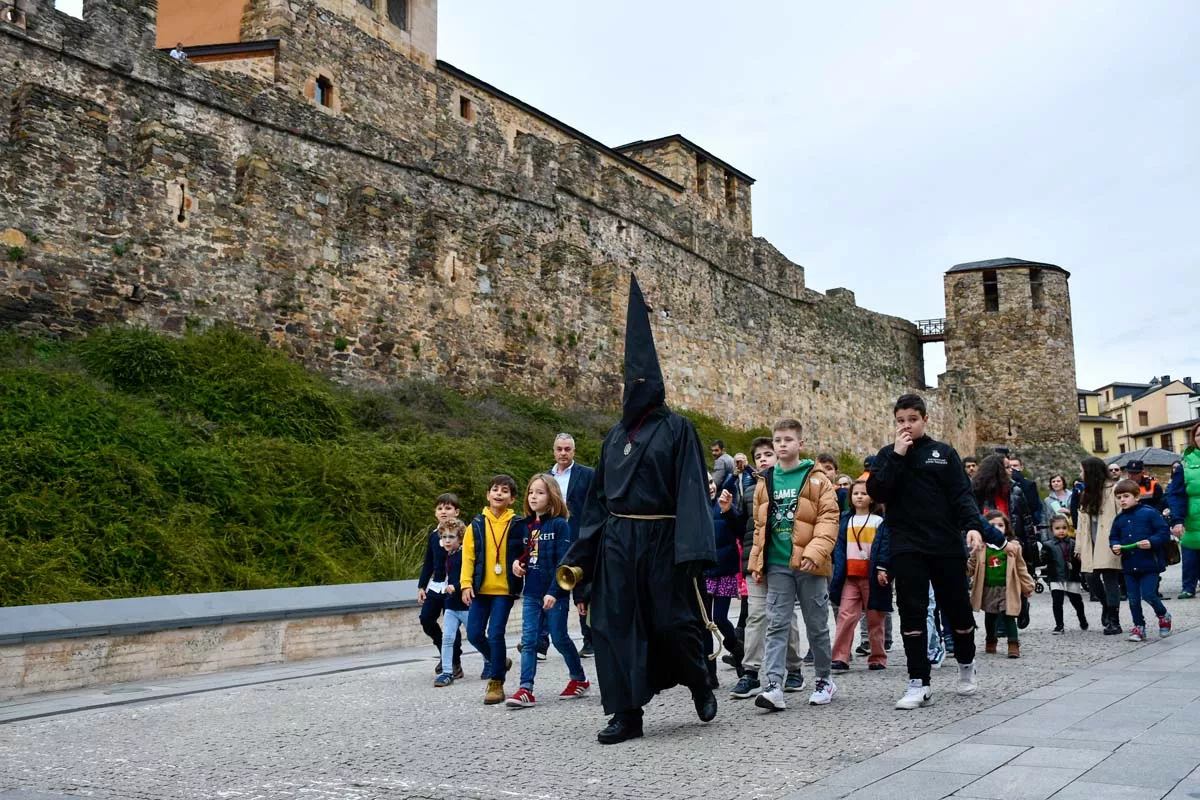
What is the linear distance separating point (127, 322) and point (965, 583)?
12.0m

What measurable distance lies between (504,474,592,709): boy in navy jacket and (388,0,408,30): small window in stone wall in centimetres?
2492

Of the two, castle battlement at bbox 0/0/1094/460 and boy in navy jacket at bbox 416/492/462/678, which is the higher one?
castle battlement at bbox 0/0/1094/460

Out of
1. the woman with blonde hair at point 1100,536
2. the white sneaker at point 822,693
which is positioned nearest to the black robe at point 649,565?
the white sneaker at point 822,693

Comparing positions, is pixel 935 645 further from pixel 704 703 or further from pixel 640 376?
pixel 640 376

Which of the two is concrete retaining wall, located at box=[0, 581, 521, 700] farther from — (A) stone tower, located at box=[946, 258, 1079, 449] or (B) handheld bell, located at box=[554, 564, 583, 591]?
(A) stone tower, located at box=[946, 258, 1079, 449]

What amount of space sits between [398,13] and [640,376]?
26.5 m

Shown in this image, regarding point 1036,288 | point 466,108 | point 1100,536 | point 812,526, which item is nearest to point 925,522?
point 812,526

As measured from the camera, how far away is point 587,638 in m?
8.61

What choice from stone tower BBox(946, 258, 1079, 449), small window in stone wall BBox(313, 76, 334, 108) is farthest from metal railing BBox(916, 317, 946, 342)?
small window in stone wall BBox(313, 76, 334, 108)

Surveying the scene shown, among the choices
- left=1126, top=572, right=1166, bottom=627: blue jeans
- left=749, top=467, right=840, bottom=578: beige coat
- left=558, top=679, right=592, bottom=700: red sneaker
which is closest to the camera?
left=749, top=467, right=840, bottom=578: beige coat

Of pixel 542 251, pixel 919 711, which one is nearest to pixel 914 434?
pixel 919 711

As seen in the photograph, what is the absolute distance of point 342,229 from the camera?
58.2 feet

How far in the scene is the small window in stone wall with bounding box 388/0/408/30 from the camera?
29406mm

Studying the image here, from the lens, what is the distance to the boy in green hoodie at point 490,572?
23.5ft
